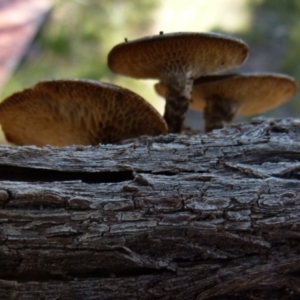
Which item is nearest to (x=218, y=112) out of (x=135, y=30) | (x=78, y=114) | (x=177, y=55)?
(x=177, y=55)

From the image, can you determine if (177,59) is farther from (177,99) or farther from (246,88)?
(246,88)

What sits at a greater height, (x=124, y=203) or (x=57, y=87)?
(x=57, y=87)

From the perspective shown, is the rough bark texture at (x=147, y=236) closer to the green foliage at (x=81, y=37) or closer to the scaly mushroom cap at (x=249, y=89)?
the scaly mushroom cap at (x=249, y=89)

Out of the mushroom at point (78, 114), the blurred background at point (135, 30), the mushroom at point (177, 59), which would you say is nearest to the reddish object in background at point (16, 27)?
A: the blurred background at point (135, 30)

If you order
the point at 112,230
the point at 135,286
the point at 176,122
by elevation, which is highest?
the point at 176,122

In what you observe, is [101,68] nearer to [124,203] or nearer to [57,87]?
[57,87]

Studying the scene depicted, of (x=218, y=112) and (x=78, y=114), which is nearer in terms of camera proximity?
(x=78, y=114)

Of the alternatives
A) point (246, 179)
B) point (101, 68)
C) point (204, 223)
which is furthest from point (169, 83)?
point (101, 68)
